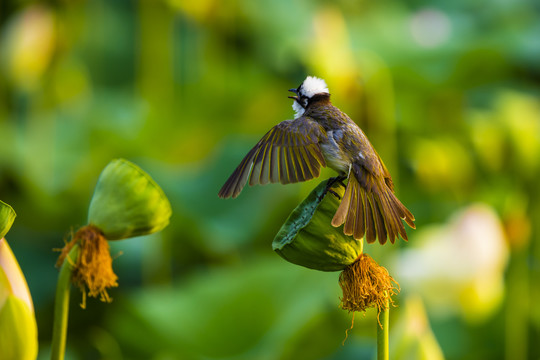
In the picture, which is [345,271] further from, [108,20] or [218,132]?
[108,20]

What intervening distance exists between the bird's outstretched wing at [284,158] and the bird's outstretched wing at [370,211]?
1.4 inches

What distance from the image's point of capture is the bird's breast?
622 mm

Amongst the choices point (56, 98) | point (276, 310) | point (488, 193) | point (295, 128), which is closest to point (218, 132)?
point (56, 98)

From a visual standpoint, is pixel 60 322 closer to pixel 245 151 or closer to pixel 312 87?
pixel 312 87

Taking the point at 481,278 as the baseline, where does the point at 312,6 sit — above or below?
above

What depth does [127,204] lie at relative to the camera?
0.61 m

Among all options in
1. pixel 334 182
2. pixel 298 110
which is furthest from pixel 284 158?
pixel 298 110

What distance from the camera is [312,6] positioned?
3.55m

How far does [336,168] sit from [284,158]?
0.26 ft

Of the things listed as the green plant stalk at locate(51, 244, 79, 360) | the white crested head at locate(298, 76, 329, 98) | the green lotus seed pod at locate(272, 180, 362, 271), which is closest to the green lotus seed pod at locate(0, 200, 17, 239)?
the green plant stalk at locate(51, 244, 79, 360)

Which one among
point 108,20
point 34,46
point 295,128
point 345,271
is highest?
point 108,20

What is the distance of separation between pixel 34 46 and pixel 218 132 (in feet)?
2.52

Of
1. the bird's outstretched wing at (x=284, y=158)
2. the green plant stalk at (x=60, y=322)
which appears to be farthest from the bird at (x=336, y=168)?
the green plant stalk at (x=60, y=322)

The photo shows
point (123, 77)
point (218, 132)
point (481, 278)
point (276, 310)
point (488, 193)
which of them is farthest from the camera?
point (123, 77)
